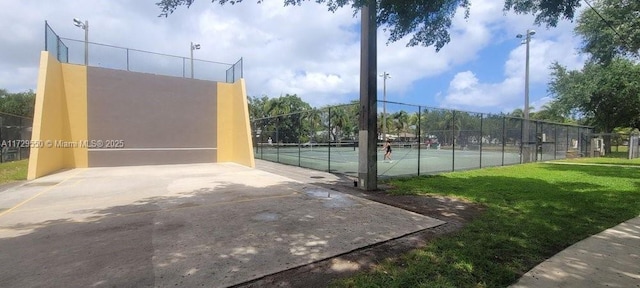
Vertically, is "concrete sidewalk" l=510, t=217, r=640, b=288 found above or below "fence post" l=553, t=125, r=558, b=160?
below

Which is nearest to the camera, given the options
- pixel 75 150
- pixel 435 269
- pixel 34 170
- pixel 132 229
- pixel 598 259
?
pixel 435 269

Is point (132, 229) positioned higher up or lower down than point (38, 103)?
lower down

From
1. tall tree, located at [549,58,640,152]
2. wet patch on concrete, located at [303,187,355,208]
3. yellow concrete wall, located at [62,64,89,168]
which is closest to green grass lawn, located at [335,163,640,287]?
wet patch on concrete, located at [303,187,355,208]

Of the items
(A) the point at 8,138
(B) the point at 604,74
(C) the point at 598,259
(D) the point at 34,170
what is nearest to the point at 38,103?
(D) the point at 34,170

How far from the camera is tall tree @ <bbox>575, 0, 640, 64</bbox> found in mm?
15148

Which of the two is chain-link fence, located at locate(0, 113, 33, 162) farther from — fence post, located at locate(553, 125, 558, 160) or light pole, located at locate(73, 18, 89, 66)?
fence post, located at locate(553, 125, 558, 160)

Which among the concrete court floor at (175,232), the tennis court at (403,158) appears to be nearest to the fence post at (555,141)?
the tennis court at (403,158)

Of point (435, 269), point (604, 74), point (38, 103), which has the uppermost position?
point (604, 74)

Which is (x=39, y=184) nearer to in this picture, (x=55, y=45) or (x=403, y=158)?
(x=55, y=45)

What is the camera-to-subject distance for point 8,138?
16.1 meters

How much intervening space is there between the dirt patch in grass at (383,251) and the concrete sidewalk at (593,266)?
1485 mm

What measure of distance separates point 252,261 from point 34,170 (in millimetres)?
11250

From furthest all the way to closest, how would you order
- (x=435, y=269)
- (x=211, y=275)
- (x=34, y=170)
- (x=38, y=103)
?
(x=38, y=103) < (x=34, y=170) < (x=435, y=269) < (x=211, y=275)

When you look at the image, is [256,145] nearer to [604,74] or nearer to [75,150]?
[75,150]
